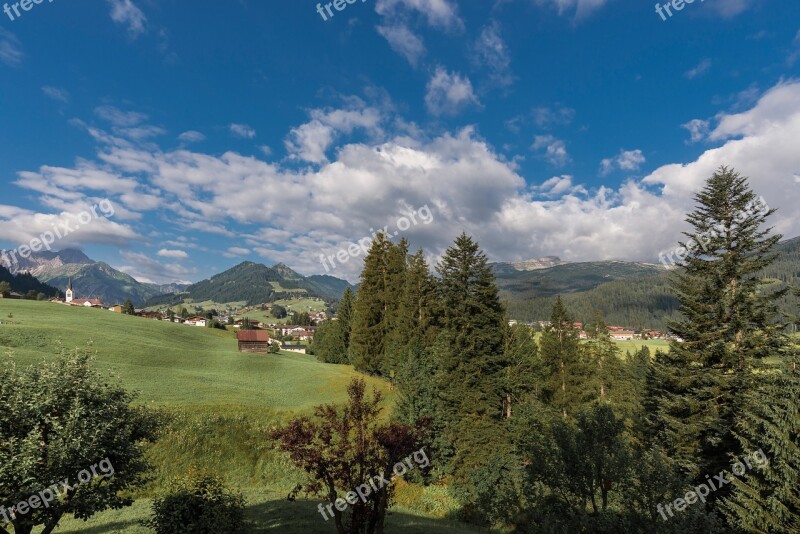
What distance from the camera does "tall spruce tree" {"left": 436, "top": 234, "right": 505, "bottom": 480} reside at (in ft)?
95.5

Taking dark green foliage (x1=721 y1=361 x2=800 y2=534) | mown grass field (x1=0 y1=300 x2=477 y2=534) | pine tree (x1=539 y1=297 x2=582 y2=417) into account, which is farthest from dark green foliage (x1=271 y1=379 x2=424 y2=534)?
pine tree (x1=539 y1=297 x2=582 y2=417)

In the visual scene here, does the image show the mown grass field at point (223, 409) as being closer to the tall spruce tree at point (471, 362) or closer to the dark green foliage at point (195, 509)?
the dark green foliage at point (195, 509)

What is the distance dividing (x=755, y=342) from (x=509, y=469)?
17.5 m

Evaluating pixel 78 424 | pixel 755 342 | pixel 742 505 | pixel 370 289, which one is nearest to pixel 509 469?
pixel 742 505

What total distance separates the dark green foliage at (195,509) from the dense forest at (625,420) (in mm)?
3846

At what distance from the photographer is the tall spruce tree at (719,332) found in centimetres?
2175

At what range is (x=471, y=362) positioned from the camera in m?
30.7

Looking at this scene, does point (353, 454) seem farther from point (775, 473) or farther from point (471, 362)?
point (471, 362)

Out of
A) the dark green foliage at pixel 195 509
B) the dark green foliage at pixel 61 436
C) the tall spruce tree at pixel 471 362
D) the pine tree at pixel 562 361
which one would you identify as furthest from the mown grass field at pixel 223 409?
the pine tree at pixel 562 361

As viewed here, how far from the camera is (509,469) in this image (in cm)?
2727

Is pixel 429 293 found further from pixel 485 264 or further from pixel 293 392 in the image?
pixel 293 392

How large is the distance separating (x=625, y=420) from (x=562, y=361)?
25.7 meters

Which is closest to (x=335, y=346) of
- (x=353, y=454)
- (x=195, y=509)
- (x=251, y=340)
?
(x=251, y=340)

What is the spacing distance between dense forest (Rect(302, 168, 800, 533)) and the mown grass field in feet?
16.1
